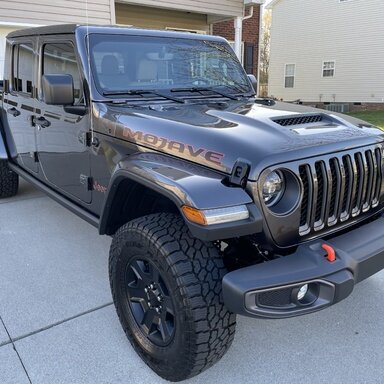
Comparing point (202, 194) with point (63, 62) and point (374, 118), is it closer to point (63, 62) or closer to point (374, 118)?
point (63, 62)

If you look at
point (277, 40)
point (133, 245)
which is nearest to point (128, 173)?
point (133, 245)

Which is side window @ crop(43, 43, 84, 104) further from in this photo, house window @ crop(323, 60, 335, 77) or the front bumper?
house window @ crop(323, 60, 335, 77)

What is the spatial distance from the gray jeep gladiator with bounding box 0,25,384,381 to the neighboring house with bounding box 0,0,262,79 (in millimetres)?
4718

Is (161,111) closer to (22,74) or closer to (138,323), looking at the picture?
(138,323)

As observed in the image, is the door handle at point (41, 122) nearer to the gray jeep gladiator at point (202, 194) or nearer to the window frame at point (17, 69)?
the window frame at point (17, 69)

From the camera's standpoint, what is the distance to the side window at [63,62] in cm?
312

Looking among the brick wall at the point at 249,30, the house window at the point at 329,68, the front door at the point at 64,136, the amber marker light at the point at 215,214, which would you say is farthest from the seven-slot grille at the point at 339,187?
the house window at the point at 329,68

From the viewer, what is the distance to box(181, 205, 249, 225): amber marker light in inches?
72.2

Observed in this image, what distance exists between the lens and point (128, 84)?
3.10 m

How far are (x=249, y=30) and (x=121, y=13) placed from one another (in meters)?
4.80

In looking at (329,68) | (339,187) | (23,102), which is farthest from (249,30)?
(339,187)

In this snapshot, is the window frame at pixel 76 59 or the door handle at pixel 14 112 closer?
the window frame at pixel 76 59

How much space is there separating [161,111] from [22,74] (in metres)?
2.24

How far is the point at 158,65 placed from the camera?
3.27 meters
